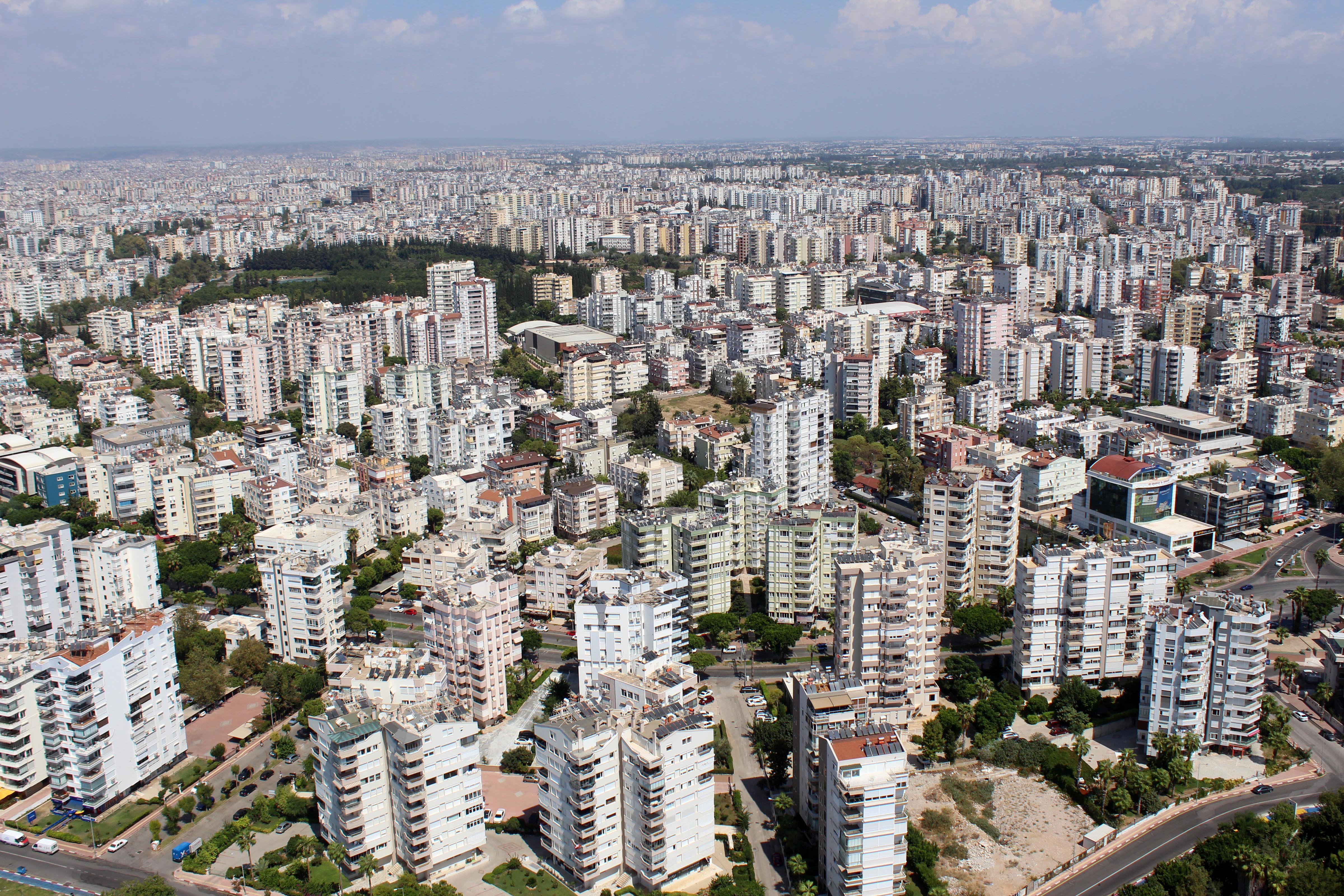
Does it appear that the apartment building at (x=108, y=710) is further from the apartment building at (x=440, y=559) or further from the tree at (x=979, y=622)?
the tree at (x=979, y=622)

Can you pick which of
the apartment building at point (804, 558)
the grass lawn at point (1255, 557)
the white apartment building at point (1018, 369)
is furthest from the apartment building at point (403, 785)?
the white apartment building at point (1018, 369)

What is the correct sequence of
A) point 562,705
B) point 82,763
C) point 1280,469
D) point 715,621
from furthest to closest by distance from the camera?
point 1280,469, point 715,621, point 82,763, point 562,705

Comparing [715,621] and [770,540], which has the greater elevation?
[770,540]

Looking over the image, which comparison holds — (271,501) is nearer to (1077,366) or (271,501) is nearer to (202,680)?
(202,680)

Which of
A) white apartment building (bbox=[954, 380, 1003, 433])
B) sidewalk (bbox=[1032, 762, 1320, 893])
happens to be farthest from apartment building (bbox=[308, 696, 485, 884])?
white apartment building (bbox=[954, 380, 1003, 433])

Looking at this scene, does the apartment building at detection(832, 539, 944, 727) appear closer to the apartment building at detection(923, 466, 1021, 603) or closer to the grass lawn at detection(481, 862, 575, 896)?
the apartment building at detection(923, 466, 1021, 603)

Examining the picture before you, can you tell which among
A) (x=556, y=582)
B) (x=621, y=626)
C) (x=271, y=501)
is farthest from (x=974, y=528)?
(x=271, y=501)

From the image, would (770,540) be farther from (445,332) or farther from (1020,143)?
(1020,143)

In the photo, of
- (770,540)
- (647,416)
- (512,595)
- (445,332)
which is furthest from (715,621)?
(445,332)
